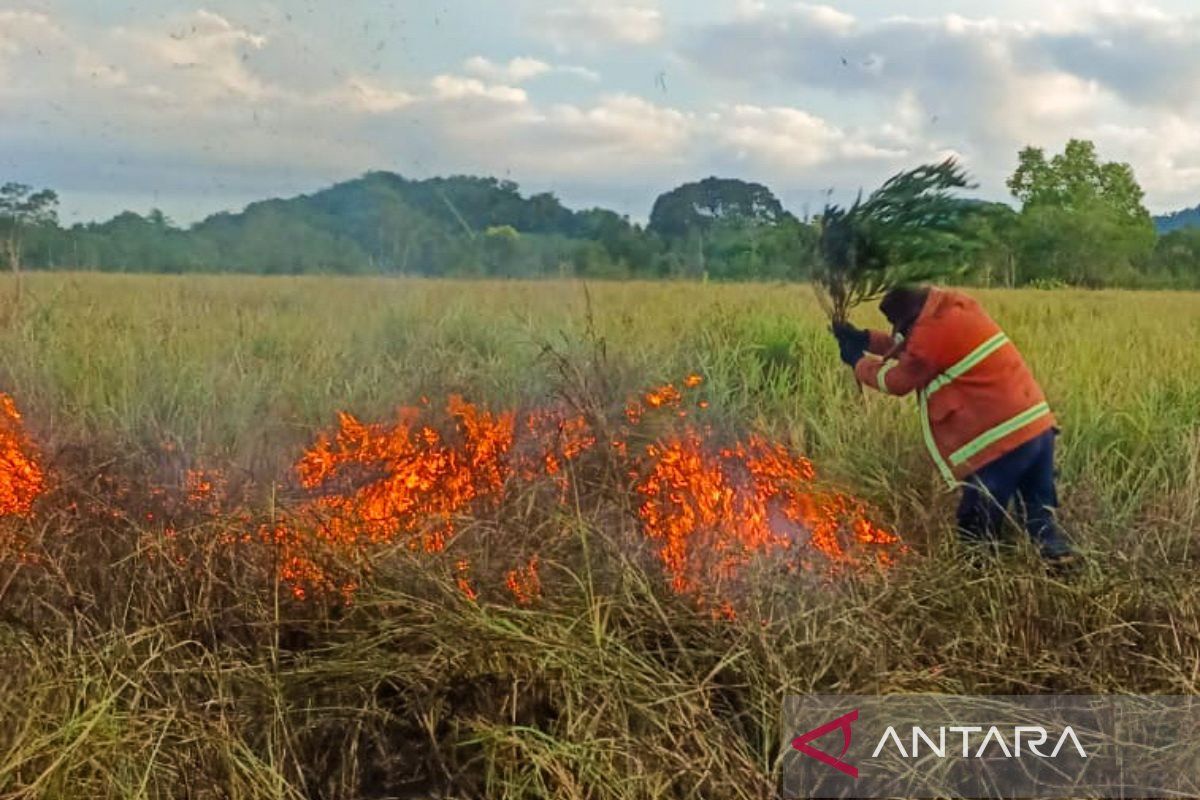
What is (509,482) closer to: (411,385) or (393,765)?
(411,385)

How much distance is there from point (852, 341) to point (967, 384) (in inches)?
14.8

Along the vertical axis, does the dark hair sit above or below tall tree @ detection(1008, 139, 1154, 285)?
below

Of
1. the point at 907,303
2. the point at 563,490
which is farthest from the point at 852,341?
the point at 563,490

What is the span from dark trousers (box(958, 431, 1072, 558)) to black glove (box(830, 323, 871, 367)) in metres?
0.51

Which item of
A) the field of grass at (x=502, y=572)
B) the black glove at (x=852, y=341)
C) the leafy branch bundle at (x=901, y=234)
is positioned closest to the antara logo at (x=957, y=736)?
the field of grass at (x=502, y=572)

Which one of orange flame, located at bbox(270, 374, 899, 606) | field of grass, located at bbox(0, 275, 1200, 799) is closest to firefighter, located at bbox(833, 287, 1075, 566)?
field of grass, located at bbox(0, 275, 1200, 799)

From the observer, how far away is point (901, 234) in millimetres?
3320

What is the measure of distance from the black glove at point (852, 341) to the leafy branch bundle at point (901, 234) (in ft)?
0.33

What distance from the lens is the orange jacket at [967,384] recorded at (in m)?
3.23

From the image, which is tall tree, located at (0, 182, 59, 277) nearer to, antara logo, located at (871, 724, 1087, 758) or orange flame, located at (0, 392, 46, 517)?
orange flame, located at (0, 392, 46, 517)

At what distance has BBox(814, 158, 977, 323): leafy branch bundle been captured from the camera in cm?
329

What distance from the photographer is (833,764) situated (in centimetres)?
265

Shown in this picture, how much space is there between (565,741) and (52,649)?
4.60 ft

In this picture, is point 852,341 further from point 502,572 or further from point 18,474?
point 18,474
